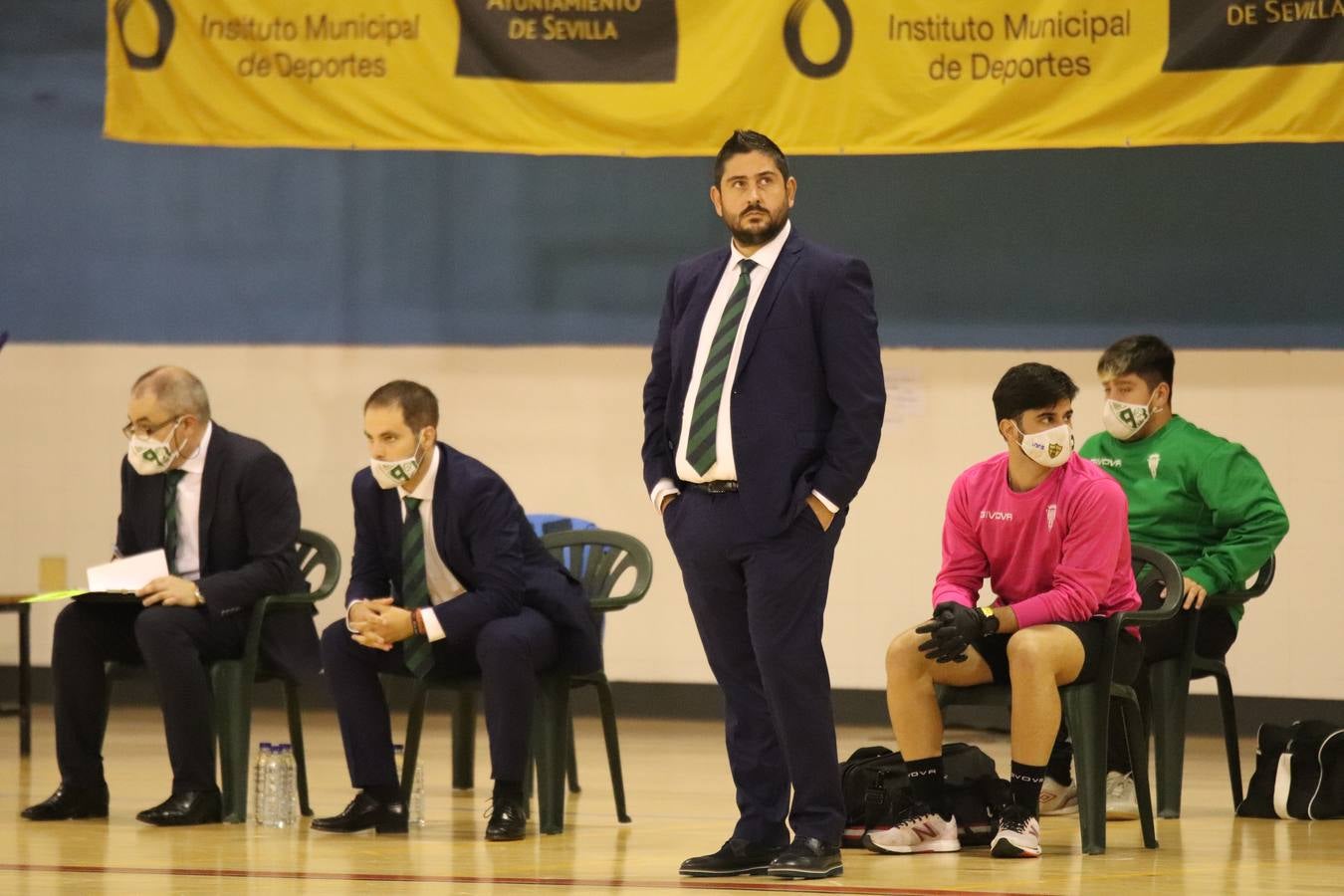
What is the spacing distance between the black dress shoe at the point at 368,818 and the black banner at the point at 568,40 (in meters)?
3.14

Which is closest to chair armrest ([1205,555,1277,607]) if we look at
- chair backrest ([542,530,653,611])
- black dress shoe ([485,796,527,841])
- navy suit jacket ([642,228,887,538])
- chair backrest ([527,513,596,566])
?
chair backrest ([542,530,653,611])

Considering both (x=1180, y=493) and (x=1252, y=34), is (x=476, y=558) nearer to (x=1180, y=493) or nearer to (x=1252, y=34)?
(x=1180, y=493)

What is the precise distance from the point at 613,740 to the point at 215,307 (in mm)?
3743

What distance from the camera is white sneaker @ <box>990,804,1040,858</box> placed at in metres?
4.74

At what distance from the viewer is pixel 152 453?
559 cm

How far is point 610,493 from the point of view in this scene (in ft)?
27.4

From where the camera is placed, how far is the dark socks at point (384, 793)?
17.2 feet

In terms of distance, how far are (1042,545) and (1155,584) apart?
3.06ft

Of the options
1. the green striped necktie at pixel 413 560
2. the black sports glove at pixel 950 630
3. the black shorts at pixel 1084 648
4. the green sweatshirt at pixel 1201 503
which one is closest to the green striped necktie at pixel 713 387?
the black sports glove at pixel 950 630

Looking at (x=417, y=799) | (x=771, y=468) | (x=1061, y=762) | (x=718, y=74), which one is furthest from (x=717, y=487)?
(x=718, y=74)

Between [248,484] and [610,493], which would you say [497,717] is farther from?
[610,493]

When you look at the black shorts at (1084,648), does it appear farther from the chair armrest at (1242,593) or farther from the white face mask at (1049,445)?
the chair armrest at (1242,593)

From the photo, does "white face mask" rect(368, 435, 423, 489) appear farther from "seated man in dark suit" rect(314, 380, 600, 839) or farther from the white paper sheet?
the white paper sheet

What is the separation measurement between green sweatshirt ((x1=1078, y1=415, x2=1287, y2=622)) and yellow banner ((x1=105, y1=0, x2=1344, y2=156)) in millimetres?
1366
